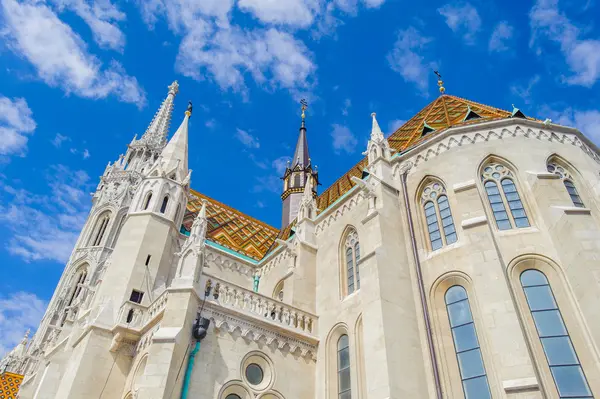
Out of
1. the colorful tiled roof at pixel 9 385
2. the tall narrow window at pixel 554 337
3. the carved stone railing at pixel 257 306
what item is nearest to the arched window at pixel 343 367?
the carved stone railing at pixel 257 306

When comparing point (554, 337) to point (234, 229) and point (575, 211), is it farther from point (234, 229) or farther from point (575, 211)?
point (234, 229)

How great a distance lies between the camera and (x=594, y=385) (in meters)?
9.85

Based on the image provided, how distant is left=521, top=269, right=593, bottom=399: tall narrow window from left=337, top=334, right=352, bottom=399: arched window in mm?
5702

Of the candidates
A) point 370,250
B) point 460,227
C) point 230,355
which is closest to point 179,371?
point 230,355

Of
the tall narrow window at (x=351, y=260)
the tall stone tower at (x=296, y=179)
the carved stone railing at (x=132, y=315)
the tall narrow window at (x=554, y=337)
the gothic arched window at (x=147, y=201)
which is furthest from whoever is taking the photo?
the tall stone tower at (x=296, y=179)

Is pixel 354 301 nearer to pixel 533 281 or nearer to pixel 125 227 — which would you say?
pixel 533 281

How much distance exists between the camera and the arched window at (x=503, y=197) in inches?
522

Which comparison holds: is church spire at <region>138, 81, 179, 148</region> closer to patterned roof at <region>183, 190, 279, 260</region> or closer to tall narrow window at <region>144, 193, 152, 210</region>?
patterned roof at <region>183, 190, 279, 260</region>

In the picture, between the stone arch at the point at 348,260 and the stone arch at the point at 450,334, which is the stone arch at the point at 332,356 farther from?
the stone arch at the point at 450,334

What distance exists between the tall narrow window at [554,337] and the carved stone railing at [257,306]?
725cm

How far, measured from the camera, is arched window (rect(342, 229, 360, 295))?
16031 mm

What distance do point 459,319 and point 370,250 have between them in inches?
127

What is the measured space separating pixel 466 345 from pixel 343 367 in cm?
423

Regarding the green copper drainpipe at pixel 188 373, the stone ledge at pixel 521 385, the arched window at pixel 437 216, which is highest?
the arched window at pixel 437 216
